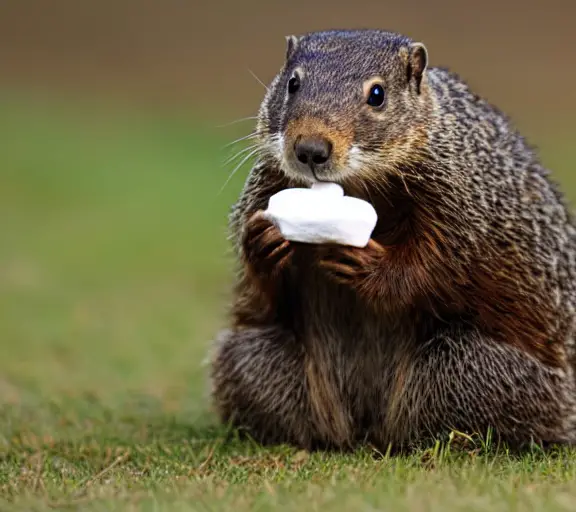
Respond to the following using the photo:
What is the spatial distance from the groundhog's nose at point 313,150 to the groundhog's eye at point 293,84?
0.63 metres

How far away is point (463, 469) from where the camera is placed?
6477mm

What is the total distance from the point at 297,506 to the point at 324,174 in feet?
6.55

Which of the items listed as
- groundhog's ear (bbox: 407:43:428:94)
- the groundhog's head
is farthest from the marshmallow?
groundhog's ear (bbox: 407:43:428:94)

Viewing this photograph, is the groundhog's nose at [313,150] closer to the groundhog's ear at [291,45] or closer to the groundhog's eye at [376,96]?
the groundhog's eye at [376,96]

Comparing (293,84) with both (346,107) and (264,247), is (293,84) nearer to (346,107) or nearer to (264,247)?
(346,107)

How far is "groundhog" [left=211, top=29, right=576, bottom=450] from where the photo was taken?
7.10m

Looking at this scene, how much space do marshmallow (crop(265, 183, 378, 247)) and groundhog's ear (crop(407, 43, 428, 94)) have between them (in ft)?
3.31

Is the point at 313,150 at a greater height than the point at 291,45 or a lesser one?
lesser

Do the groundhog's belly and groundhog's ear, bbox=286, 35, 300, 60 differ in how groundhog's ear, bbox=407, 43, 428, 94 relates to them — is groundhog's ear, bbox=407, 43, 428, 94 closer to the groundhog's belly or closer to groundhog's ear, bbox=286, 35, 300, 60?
groundhog's ear, bbox=286, 35, 300, 60

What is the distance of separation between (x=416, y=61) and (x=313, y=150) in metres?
1.21

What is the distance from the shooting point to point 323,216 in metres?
6.72

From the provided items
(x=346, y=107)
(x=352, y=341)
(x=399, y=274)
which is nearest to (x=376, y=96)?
(x=346, y=107)

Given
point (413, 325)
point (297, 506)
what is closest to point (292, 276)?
point (413, 325)

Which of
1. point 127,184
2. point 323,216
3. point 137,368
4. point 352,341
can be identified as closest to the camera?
point 323,216
